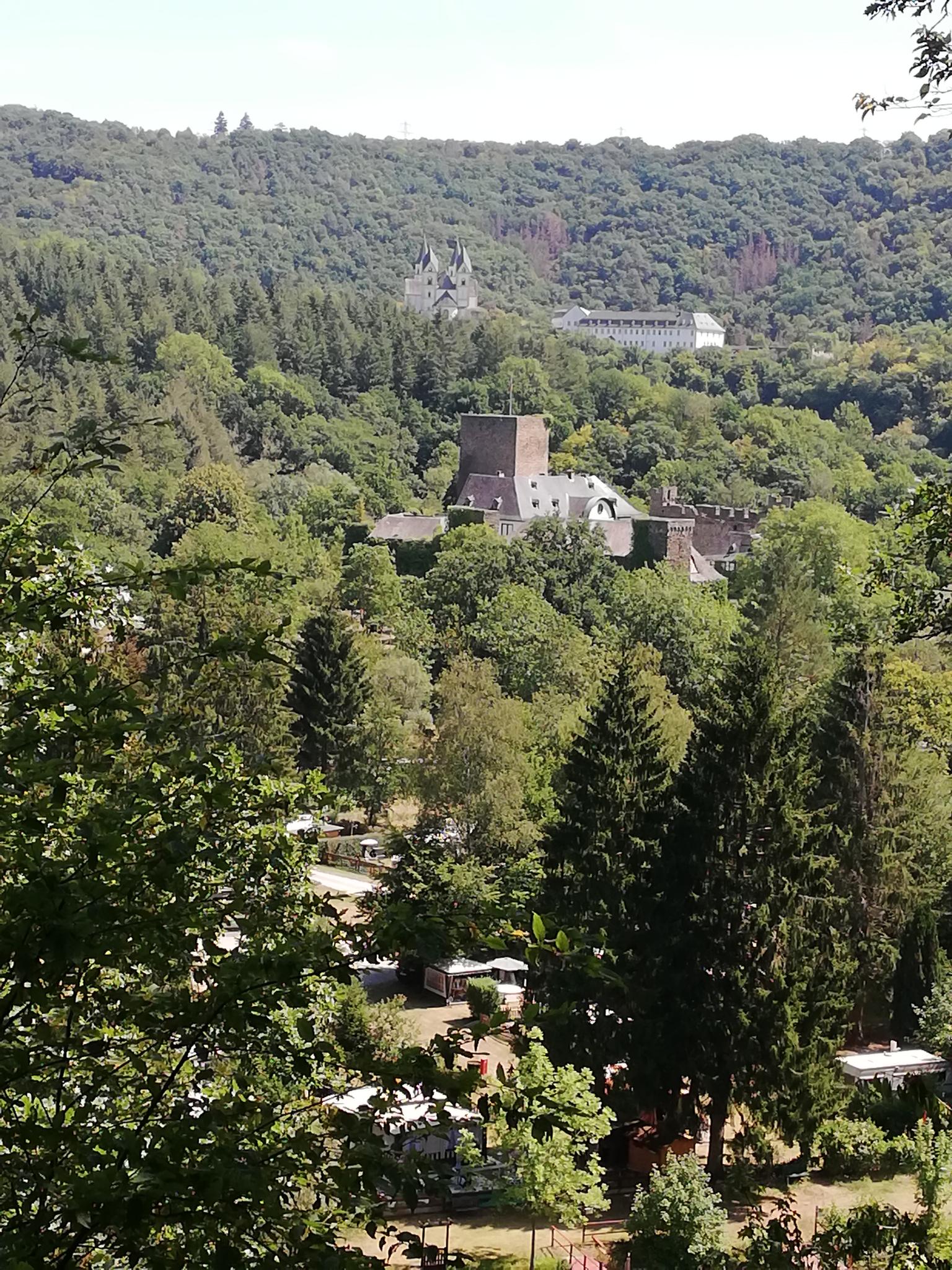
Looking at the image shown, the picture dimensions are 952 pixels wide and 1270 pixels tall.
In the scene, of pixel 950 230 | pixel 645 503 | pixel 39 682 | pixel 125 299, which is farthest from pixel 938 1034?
pixel 950 230

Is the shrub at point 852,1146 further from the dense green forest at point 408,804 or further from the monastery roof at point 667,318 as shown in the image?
the monastery roof at point 667,318

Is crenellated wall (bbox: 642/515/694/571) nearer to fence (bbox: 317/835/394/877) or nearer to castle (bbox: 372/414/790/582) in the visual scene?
castle (bbox: 372/414/790/582)

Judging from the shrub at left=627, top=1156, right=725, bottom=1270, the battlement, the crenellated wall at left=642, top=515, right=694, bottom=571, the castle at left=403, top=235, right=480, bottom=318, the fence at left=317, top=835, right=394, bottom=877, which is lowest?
the fence at left=317, top=835, right=394, bottom=877

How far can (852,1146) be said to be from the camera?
1522 centimetres

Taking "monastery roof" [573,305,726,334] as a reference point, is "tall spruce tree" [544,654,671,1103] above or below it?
below

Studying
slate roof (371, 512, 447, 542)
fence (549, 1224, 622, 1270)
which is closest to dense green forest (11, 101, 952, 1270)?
fence (549, 1224, 622, 1270)

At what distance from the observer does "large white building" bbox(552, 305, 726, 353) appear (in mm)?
152000

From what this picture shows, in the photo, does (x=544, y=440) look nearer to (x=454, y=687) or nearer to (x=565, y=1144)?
(x=454, y=687)

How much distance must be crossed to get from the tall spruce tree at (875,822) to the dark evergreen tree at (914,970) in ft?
0.75

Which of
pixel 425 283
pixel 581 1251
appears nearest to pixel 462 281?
pixel 425 283

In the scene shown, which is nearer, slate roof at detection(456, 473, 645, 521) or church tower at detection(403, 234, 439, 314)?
slate roof at detection(456, 473, 645, 521)

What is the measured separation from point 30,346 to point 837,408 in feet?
356

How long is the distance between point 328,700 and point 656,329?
126 metres

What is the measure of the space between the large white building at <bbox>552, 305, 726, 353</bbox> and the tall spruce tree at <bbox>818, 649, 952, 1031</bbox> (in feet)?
409
